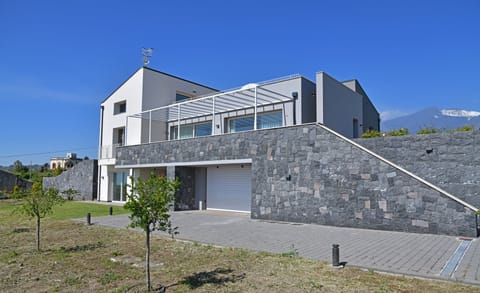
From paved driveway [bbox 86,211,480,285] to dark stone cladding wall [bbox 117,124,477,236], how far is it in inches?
20.7

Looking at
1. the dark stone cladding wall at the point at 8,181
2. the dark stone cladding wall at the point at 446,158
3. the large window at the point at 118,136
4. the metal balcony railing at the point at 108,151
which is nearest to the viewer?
the dark stone cladding wall at the point at 446,158

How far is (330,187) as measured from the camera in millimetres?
12297

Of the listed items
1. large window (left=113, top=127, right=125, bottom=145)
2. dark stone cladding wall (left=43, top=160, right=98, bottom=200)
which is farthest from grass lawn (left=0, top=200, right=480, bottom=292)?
dark stone cladding wall (left=43, top=160, right=98, bottom=200)

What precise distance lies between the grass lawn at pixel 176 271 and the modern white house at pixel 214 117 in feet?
13.4

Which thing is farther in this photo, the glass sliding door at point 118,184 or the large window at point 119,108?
the large window at point 119,108

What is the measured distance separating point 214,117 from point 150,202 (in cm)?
1424

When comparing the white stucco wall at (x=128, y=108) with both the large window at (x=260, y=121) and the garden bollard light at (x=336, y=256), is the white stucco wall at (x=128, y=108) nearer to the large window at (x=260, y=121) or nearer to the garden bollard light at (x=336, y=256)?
the large window at (x=260, y=121)

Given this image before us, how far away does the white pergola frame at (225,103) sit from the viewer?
17016 mm

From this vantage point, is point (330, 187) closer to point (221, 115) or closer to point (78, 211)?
point (221, 115)

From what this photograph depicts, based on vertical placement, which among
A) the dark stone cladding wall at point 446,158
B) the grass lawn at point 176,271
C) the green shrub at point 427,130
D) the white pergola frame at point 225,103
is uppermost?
the white pergola frame at point 225,103

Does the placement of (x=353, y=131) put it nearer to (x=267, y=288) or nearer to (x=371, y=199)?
(x=371, y=199)

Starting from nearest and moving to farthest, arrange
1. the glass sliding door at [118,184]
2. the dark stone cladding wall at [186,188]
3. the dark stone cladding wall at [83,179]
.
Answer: the dark stone cladding wall at [186,188], the glass sliding door at [118,184], the dark stone cladding wall at [83,179]

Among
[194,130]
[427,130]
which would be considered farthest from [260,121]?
[427,130]

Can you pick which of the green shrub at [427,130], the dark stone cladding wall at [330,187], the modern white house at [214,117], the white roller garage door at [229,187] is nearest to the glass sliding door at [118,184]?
the modern white house at [214,117]
